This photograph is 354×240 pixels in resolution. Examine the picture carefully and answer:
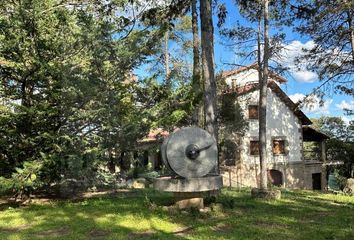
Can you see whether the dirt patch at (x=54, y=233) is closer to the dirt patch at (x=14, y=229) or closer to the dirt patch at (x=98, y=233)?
the dirt patch at (x=98, y=233)

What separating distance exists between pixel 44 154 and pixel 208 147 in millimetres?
4319

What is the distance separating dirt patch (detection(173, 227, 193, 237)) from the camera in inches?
279

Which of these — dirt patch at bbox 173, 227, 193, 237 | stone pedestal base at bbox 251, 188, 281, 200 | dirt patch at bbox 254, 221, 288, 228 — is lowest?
dirt patch at bbox 173, 227, 193, 237

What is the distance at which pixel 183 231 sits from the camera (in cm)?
736

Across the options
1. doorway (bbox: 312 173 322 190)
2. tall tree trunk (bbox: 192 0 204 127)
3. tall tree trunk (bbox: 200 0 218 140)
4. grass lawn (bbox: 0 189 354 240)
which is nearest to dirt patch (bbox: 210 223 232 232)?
grass lawn (bbox: 0 189 354 240)

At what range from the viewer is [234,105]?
76.0 ft

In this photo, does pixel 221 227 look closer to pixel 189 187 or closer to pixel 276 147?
pixel 189 187

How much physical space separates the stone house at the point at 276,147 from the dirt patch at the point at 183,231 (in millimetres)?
16795

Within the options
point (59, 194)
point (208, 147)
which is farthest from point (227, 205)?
point (59, 194)

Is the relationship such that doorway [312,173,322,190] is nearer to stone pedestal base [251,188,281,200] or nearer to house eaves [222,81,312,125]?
house eaves [222,81,312,125]

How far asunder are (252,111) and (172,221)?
63.8ft

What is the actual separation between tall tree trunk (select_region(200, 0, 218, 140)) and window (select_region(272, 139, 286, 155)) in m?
17.2

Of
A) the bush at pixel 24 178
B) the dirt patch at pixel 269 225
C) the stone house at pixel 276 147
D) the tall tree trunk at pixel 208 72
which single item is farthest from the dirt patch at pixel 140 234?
the stone house at pixel 276 147

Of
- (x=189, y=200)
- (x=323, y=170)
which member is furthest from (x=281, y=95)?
(x=189, y=200)
